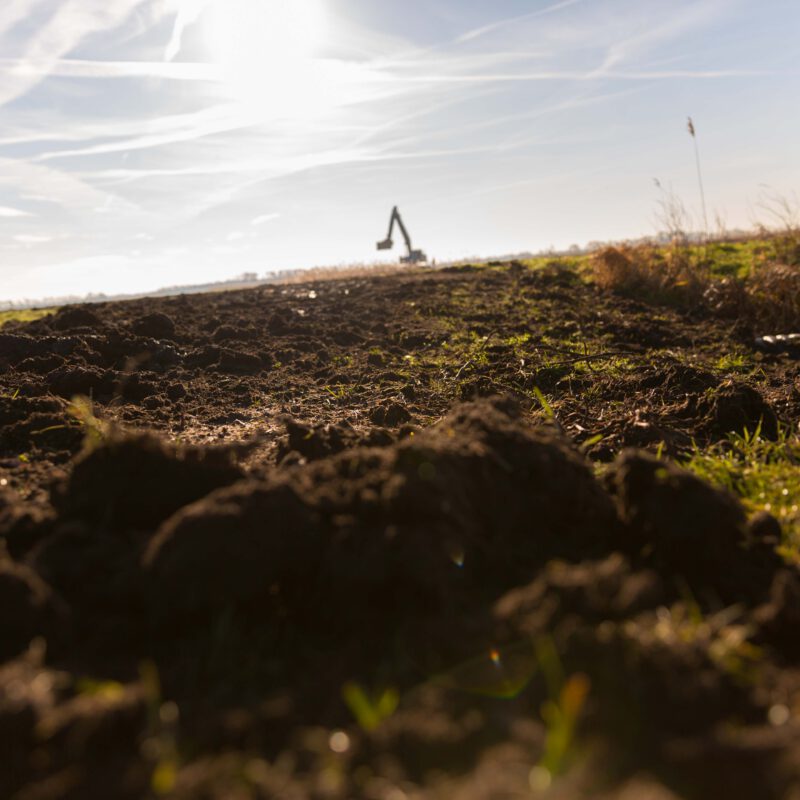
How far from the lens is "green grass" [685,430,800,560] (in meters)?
2.84

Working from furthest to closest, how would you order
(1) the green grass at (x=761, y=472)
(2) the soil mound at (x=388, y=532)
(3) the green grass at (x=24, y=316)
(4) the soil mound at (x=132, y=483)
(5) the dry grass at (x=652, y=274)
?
(3) the green grass at (x=24, y=316) → (5) the dry grass at (x=652, y=274) → (1) the green grass at (x=761, y=472) → (4) the soil mound at (x=132, y=483) → (2) the soil mound at (x=388, y=532)

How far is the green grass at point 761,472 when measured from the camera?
9.30ft

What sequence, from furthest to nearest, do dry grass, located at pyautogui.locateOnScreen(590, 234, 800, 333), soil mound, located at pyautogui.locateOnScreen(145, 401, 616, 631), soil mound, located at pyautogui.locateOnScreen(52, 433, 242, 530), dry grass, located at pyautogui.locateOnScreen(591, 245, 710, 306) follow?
dry grass, located at pyautogui.locateOnScreen(591, 245, 710, 306) → dry grass, located at pyautogui.locateOnScreen(590, 234, 800, 333) → soil mound, located at pyautogui.locateOnScreen(52, 433, 242, 530) → soil mound, located at pyautogui.locateOnScreen(145, 401, 616, 631)

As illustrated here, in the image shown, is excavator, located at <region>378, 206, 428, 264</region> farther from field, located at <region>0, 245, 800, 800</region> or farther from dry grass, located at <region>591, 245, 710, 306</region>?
field, located at <region>0, 245, 800, 800</region>

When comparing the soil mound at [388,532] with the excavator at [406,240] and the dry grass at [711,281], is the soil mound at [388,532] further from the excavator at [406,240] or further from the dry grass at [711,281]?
the excavator at [406,240]

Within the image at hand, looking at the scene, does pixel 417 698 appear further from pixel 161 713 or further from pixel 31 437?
pixel 31 437

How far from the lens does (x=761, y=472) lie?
11.1 ft

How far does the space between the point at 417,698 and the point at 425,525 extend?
597 millimetres

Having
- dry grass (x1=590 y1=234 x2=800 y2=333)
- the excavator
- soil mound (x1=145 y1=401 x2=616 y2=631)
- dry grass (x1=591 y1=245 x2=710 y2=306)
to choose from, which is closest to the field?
soil mound (x1=145 y1=401 x2=616 y2=631)

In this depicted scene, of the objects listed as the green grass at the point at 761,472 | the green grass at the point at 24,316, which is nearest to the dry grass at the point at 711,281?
the green grass at the point at 761,472

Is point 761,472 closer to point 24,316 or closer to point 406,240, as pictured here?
point 24,316

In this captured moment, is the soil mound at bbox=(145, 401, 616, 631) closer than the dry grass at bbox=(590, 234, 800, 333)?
Yes

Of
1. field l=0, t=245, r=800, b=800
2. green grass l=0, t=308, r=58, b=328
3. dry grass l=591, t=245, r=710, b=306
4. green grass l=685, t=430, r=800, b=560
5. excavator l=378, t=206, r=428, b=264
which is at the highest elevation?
excavator l=378, t=206, r=428, b=264

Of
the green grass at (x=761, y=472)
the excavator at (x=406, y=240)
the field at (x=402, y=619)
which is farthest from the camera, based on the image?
the excavator at (x=406, y=240)
